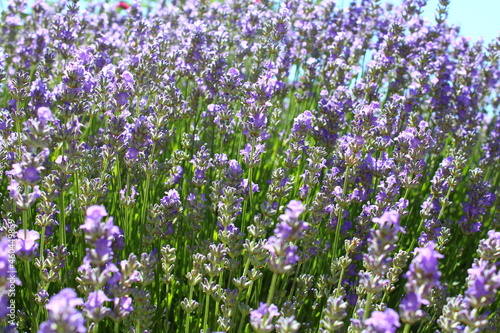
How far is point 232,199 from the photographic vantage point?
8.24ft

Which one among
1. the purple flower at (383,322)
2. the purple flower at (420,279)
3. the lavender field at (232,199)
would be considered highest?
the lavender field at (232,199)

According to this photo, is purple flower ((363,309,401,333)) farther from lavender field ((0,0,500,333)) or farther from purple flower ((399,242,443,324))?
purple flower ((399,242,443,324))

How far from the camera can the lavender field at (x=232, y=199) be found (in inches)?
73.3

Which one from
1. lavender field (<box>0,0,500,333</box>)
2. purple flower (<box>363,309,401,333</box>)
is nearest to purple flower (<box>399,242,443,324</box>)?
lavender field (<box>0,0,500,333</box>)

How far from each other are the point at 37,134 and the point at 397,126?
2958 mm

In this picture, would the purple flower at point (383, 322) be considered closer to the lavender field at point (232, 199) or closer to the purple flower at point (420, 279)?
the lavender field at point (232, 199)

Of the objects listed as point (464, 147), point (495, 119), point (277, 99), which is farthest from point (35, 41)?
point (495, 119)

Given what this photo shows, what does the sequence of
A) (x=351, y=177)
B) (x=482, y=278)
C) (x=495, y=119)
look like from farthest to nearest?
(x=495, y=119), (x=351, y=177), (x=482, y=278)

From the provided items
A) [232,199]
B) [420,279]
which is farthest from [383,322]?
[232,199]

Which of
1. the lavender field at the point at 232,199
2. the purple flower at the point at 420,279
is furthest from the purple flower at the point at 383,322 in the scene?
the purple flower at the point at 420,279

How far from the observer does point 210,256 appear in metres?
2.39

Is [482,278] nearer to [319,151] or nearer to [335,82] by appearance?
[319,151]

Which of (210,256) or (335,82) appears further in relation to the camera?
(335,82)

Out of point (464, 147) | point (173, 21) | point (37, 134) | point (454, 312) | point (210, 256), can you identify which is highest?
point (173, 21)
